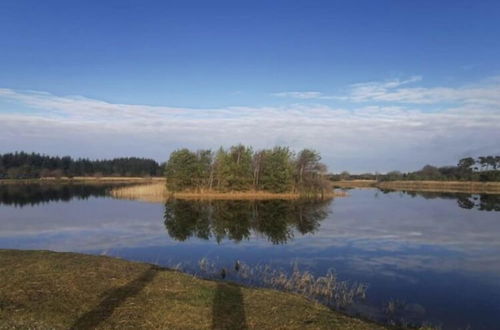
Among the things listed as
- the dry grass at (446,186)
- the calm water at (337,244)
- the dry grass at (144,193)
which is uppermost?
the dry grass at (446,186)

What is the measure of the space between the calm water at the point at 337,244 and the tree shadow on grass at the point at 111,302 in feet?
18.5

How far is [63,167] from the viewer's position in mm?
148375

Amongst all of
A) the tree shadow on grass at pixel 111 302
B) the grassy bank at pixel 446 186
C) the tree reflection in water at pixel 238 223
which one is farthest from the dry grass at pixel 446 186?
the tree shadow on grass at pixel 111 302

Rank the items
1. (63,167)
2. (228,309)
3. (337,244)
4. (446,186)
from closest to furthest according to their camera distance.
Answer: (228,309), (337,244), (446,186), (63,167)

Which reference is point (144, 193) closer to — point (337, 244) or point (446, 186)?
point (337, 244)

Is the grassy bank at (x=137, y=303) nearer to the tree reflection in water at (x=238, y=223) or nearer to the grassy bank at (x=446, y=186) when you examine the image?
the tree reflection in water at (x=238, y=223)

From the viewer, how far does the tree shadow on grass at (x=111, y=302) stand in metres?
8.42

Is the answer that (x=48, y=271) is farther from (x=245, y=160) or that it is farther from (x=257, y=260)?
(x=245, y=160)

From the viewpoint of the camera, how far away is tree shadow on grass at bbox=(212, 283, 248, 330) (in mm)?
8633

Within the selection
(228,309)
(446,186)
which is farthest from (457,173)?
(228,309)

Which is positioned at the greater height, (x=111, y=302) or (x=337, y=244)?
(x=111, y=302)

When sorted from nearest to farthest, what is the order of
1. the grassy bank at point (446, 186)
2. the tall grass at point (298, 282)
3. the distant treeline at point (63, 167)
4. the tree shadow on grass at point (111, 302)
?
the tree shadow on grass at point (111, 302)
the tall grass at point (298, 282)
the grassy bank at point (446, 186)
the distant treeline at point (63, 167)

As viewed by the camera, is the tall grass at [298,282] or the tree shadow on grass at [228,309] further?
the tall grass at [298,282]

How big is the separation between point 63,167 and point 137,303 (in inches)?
5981
